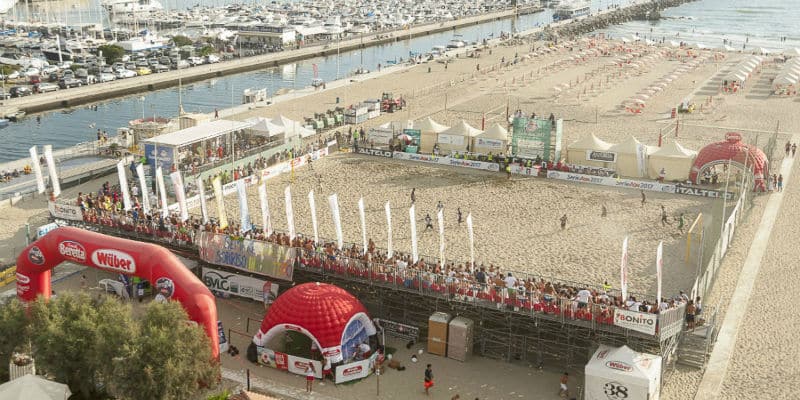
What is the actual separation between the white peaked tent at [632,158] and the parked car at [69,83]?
1669 inches

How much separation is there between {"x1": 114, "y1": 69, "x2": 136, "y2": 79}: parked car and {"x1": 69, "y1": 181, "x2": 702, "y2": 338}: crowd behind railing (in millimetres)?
42920

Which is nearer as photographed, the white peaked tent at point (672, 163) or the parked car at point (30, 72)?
the white peaked tent at point (672, 163)

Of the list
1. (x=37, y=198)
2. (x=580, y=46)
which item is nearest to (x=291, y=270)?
(x=37, y=198)

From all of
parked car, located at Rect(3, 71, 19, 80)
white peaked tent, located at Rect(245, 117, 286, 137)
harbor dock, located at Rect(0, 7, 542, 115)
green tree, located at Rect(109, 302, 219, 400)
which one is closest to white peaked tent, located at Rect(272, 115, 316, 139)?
white peaked tent, located at Rect(245, 117, 286, 137)

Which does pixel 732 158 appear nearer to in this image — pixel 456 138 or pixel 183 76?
pixel 456 138

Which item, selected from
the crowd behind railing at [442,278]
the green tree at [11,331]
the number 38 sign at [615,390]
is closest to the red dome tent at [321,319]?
the crowd behind railing at [442,278]

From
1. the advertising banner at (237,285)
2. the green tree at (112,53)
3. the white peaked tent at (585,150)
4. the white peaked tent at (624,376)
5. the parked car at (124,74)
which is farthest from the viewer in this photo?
the green tree at (112,53)

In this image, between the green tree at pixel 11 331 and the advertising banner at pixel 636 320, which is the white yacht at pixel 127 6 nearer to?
the green tree at pixel 11 331

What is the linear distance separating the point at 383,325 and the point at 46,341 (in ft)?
26.4

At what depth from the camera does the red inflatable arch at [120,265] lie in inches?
709

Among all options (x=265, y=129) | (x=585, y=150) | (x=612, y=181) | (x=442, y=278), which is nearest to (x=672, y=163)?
(x=612, y=181)

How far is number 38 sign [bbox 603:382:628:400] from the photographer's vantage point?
17.1 m

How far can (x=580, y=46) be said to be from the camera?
84.0 m

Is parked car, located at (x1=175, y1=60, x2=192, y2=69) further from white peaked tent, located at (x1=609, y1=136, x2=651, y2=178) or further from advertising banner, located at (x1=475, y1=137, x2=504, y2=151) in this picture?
white peaked tent, located at (x1=609, y1=136, x2=651, y2=178)
